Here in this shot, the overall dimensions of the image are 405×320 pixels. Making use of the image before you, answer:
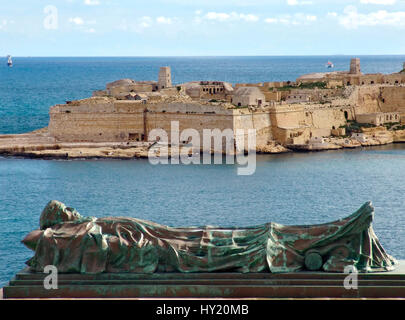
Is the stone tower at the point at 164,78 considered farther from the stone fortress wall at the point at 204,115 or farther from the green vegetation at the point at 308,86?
the green vegetation at the point at 308,86

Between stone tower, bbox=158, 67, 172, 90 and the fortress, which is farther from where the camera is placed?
stone tower, bbox=158, 67, 172, 90

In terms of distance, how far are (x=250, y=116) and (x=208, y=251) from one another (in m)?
34.7

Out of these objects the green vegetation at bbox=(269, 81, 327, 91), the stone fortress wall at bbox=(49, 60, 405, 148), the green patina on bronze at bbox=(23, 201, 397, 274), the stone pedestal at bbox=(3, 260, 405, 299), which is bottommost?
the stone fortress wall at bbox=(49, 60, 405, 148)

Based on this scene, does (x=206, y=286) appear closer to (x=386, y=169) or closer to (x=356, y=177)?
(x=356, y=177)

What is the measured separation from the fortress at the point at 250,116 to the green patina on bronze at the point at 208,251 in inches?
1296

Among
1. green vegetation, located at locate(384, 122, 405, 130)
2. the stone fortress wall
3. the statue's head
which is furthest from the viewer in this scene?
green vegetation, located at locate(384, 122, 405, 130)

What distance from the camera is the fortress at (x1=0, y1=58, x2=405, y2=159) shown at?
4603 centimetres

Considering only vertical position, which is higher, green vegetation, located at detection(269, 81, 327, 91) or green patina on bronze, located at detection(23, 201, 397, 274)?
green patina on bronze, located at detection(23, 201, 397, 274)

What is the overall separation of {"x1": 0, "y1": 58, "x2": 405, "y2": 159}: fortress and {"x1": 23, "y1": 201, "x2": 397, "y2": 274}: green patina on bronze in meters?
32.9

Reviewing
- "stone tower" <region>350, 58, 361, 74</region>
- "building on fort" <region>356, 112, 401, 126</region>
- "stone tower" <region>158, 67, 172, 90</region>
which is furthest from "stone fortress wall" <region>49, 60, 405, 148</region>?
"stone tower" <region>350, 58, 361, 74</region>

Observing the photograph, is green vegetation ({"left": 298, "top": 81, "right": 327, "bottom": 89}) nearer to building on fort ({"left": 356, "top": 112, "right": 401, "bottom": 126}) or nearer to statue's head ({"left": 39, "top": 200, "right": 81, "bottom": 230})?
building on fort ({"left": 356, "top": 112, "right": 401, "bottom": 126})

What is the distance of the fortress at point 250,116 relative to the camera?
46031 mm

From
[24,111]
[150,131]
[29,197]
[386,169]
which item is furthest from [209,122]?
[24,111]
